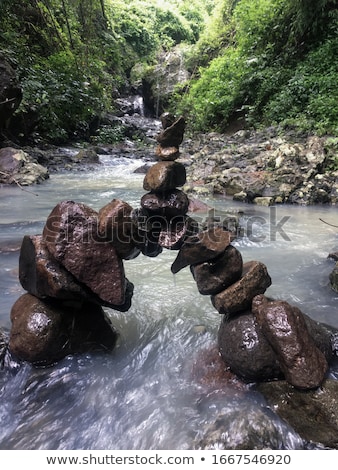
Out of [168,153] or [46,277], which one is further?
[168,153]

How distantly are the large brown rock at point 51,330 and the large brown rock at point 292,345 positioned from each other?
135cm

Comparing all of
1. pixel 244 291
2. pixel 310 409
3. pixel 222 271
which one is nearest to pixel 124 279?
pixel 222 271

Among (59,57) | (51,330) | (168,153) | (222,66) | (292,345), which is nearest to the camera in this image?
(292,345)

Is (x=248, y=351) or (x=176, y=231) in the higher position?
(x=176, y=231)

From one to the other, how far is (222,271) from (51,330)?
1.36 meters

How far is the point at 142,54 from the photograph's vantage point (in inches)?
1136

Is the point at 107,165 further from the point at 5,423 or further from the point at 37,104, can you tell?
the point at 5,423

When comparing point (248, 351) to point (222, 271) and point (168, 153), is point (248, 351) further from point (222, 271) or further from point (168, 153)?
point (168, 153)

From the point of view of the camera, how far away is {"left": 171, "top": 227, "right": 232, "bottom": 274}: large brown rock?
2564 millimetres

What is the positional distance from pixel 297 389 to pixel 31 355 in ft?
6.16

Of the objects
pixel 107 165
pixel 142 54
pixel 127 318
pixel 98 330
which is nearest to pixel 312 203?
pixel 127 318

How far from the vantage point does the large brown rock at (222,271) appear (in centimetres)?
262

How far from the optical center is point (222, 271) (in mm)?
2635

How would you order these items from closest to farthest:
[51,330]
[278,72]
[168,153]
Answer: [51,330] < [168,153] < [278,72]
